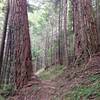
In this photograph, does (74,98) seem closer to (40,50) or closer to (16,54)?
(16,54)

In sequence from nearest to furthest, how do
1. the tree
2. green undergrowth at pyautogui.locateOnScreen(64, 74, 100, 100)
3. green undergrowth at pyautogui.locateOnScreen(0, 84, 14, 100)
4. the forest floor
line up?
green undergrowth at pyautogui.locateOnScreen(64, 74, 100, 100), the forest floor, green undergrowth at pyautogui.locateOnScreen(0, 84, 14, 100), the tree

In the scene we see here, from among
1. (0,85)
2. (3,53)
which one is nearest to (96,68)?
(0,85)

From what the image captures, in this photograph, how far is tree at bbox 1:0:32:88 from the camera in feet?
29.0

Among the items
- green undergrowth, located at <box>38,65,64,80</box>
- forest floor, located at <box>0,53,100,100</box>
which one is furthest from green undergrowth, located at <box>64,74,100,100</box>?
green undergrowth, located at <box>38,65,64,80</box>

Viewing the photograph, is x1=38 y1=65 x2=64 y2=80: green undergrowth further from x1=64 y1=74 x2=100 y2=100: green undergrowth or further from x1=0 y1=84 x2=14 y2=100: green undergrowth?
x1=64 y1=74 x2=100 y2=100: green undergrowth

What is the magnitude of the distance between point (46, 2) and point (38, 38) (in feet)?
59.1

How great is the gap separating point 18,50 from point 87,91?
3923 mm

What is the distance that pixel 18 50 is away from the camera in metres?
8.98

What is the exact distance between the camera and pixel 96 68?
286 inches

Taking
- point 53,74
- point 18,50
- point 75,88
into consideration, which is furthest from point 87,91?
point 53,74

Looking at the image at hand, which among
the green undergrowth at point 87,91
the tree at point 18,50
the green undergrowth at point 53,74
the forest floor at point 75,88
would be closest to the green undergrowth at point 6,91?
the tree at point 18,50

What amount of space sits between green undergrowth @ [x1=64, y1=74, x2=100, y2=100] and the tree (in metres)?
2.80

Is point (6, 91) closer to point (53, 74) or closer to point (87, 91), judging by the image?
point (87, 91)

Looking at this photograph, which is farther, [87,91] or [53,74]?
[53,74]
